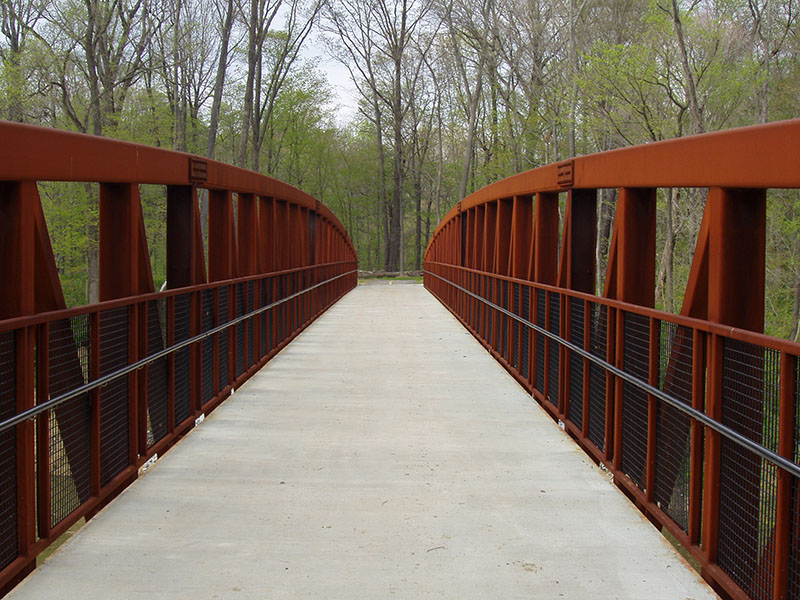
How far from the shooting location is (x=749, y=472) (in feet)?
11.1

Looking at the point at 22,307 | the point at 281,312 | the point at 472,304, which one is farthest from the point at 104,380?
the point at 472,304

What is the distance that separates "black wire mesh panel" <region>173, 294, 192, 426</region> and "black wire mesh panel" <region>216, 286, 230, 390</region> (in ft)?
3.22

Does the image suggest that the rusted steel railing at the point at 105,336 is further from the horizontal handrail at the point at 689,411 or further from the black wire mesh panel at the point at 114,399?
the horizontal handrail at the point at 689,411

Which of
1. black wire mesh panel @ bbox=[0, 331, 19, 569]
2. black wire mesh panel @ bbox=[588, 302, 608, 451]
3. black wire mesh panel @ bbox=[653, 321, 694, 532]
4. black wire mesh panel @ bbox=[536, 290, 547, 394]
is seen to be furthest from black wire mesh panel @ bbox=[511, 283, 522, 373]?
black wire mesh panel @ bbox=[0, 331, 19, 569]

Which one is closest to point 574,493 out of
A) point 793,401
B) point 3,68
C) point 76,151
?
point 793,401

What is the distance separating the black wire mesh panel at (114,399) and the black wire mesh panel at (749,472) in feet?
9.85

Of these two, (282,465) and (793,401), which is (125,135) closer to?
(282,465)

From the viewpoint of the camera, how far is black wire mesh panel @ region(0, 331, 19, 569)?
3.50 meters

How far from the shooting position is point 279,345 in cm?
1112

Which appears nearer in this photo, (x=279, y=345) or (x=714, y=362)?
(x=714, y=362)

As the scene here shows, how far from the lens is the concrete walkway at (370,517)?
376 cm

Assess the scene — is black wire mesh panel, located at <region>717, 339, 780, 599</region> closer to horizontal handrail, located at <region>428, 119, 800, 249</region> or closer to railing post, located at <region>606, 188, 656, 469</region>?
horizontal handrail, located at <region>428, 119, 800, 249</region>

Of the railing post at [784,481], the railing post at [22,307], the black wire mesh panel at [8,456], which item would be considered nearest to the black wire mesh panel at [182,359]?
the railing post at [22,307]

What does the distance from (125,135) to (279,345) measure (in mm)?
17668
